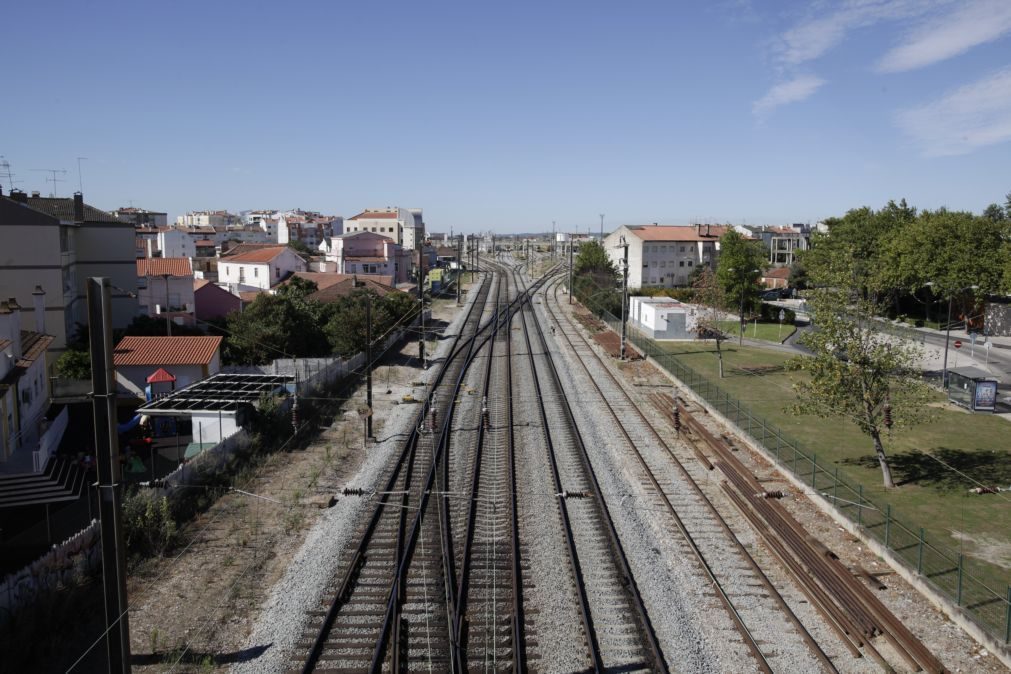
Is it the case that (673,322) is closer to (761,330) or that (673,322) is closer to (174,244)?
(761,330)

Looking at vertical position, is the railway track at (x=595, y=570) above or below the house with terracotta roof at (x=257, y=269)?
below

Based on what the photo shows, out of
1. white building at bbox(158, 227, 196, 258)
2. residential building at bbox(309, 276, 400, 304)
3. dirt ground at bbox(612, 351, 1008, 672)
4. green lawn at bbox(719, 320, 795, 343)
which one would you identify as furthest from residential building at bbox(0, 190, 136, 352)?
white building at bbox(158, 227, 196, 258)

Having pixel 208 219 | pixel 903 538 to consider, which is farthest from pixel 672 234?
pixel 208 219

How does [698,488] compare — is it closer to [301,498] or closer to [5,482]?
[301,498]

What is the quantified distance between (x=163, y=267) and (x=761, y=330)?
130 ft

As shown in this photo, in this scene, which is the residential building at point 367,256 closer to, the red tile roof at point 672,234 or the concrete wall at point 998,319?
the red tile roof at point 672,234

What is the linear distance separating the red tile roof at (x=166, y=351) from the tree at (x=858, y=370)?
846 inches

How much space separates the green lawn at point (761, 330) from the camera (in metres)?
48.3

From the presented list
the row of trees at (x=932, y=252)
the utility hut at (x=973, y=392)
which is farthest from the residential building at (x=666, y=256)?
the utility hut at (x=973, y=392)

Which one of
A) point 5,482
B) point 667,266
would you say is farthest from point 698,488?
point 667,266

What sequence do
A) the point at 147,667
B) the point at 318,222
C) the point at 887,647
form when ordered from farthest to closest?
1. the point at 318,222
2. the point at 887,647
3. the point at 147,667

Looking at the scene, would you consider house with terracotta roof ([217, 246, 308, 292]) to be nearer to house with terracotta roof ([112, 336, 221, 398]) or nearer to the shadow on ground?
house with terracotta roof ([112, 336, 221, 398])

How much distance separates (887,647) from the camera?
11688 mm

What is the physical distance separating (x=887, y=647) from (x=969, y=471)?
11.1m
